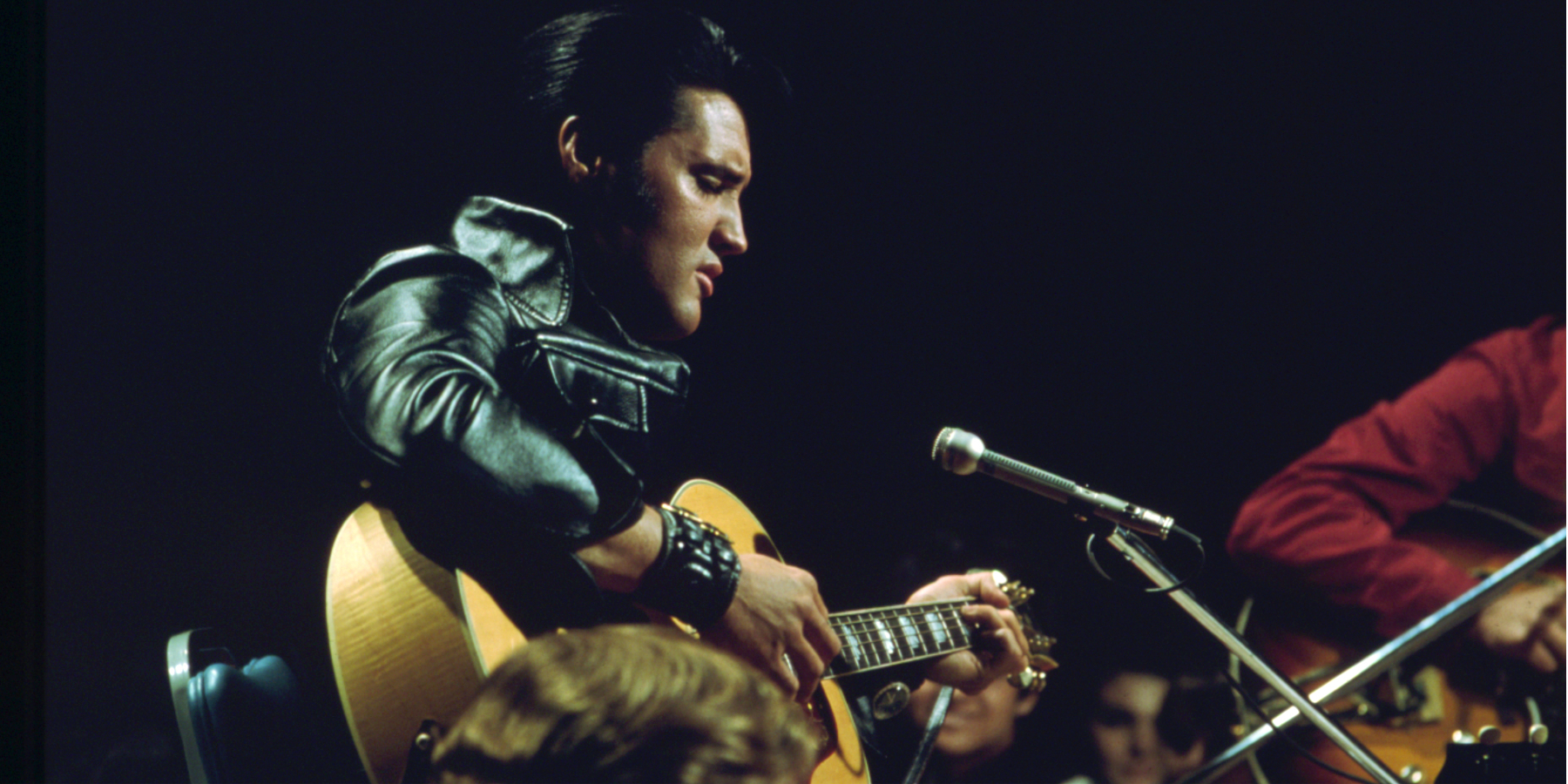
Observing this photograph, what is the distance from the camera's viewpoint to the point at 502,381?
1.68 m

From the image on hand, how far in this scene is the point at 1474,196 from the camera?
121 inches

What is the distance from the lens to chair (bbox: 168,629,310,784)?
A: 1.38 metres

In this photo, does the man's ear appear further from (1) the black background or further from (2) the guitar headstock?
(2) the guitar headstock

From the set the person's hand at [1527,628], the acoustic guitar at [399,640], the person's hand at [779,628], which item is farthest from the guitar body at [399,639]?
the person's hand at [1527,628]

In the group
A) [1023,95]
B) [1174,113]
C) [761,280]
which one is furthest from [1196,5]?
[761,280]

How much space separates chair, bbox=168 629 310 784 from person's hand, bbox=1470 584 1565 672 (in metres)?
2.66

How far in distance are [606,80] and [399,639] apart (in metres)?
1.00

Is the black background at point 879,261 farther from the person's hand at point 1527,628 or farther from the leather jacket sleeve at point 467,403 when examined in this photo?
the person's hand at point 1527,628

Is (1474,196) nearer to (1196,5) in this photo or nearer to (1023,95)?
(1196,5)

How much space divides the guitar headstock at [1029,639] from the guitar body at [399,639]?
1064mm

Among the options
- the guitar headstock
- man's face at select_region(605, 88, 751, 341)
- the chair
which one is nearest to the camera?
A: the chair

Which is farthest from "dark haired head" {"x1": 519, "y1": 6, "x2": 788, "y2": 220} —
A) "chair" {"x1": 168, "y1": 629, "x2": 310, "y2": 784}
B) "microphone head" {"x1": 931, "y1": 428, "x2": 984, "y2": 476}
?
"chair" {"x1": 168, "y1": 629, "x2": 310, "y2": 784}

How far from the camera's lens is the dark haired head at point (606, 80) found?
1.90 metres

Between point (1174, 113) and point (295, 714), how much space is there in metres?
2.37
